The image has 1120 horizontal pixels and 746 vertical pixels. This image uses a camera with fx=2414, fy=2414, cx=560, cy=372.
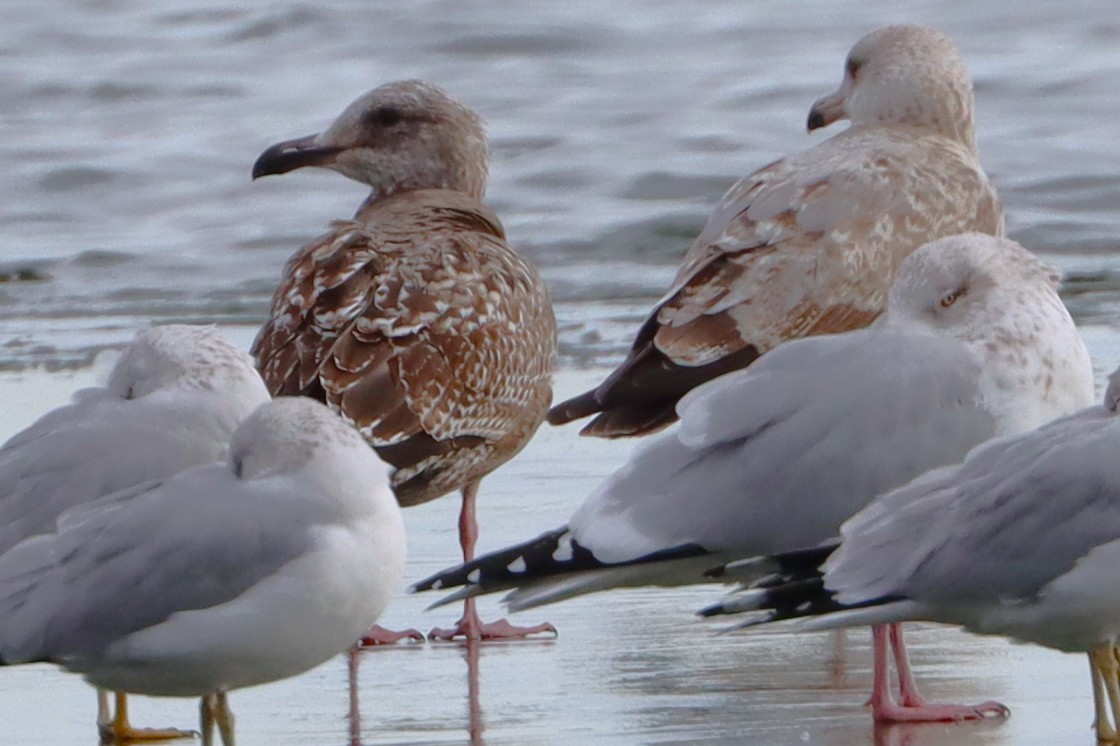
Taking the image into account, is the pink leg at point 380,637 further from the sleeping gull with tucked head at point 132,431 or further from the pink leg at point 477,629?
the sleeping gull with tucked head at point 132,431

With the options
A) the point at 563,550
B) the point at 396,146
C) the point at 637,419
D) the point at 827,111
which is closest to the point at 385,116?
the point at 396,146

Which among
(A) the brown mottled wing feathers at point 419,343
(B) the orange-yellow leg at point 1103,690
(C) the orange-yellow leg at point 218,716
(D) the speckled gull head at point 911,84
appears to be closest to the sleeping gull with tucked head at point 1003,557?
(B) the orange-yellow leg at point 1103,690

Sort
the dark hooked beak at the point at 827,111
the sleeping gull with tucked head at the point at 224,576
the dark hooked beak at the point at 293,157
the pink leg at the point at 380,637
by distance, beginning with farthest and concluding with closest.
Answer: the dark hooked beak at the point at 827,111 → the dark hooked beak at the point at 293,157 → the pink leg at the point at 380,637 → the sleeping gull with tucked head at the point at 224,576

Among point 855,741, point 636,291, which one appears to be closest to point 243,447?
point 855,741

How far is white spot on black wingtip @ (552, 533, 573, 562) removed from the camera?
14.4 feet

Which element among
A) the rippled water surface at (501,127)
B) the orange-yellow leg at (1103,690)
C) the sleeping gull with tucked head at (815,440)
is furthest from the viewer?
the rippled water surface at (501,127)

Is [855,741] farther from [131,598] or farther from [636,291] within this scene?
[636,291]

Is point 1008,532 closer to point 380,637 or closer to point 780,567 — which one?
point 780,567

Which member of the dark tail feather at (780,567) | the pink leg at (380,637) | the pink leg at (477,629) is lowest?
the pink leg at (477,629)

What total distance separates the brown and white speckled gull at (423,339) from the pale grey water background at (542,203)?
1.25 ft

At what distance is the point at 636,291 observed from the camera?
11.5 metres

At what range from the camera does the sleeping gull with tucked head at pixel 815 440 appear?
4.56 meters

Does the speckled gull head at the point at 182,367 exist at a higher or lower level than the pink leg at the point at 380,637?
higher

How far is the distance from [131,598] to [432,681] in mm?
1249
